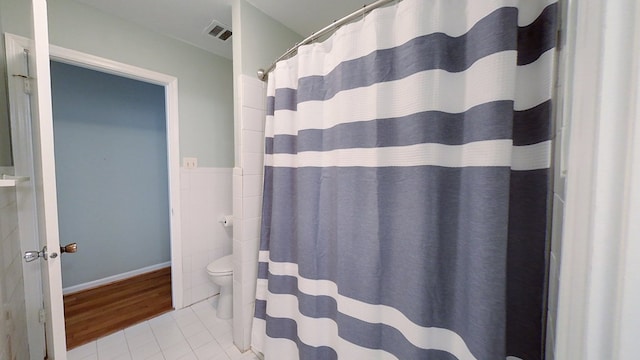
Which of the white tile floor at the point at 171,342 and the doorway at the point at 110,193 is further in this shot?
the doorway at the point at 110,193

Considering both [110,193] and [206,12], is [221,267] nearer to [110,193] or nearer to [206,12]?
[110,193]

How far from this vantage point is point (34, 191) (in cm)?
119

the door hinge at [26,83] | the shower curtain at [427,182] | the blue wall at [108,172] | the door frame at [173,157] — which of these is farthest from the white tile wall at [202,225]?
the shower curtain at [427,182]

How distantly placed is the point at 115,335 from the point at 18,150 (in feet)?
4.26

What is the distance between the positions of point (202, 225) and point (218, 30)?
5.19ft

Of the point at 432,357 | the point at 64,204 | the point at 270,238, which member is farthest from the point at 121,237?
the point at 432,357

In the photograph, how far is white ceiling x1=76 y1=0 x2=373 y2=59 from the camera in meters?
1.32

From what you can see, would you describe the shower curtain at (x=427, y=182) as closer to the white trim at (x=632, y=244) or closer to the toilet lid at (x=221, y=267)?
the white trim at (x=632, y=244)

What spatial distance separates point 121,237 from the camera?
224 centimetres

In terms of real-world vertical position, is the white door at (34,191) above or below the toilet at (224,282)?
above

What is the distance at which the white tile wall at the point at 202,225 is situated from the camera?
176 cm

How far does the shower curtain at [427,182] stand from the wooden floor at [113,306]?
1.52 m

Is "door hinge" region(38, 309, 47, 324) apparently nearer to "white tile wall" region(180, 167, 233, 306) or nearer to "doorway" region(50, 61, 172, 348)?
"doorway" region(50, 61, 172, 348)

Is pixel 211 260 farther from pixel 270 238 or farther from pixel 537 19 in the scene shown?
pixel 537 19
